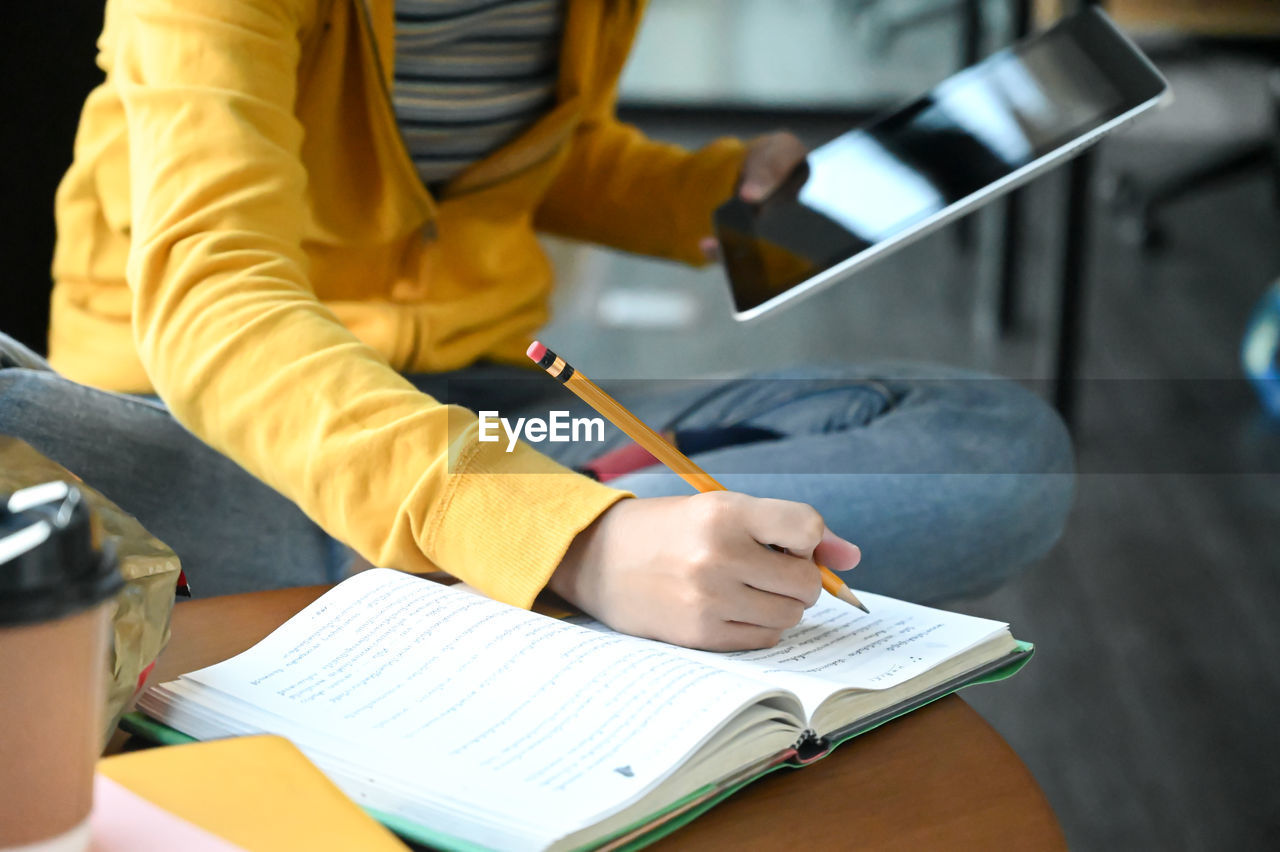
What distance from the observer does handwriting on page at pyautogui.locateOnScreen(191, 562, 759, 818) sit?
365 millimetres

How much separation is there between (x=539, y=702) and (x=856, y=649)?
0.13m

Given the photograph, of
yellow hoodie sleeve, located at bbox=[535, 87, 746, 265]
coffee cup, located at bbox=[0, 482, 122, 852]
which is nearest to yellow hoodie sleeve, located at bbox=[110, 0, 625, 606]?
coffee cup, located at bbox=[0, 482, 122, 852]

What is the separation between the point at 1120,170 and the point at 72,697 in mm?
3200

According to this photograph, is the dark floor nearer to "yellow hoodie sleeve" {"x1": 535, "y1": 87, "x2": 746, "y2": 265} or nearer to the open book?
"yellow hoodie sleeve" {"x1": 535, "y1": 87, "x2": 746, "y2": 265}

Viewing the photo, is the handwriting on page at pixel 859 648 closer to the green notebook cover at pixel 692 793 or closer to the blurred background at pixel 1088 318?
the green notebook cover at pixel 692 793

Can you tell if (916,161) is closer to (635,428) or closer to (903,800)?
(635,428)

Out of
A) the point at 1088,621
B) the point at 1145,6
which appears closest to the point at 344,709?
the point at 1088,621

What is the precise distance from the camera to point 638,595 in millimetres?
466

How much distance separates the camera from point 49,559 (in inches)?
9.8

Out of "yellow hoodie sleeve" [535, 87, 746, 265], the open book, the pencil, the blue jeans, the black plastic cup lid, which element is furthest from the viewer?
"yellow hoodie sleeve" [535, 87, 746, 265]

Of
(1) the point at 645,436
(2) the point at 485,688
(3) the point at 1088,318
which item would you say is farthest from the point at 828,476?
(3) the point at 1088,318

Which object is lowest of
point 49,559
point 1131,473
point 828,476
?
point 1131,473

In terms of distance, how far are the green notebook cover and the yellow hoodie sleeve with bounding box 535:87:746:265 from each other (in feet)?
1.85

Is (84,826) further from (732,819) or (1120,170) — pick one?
(1120,170)
